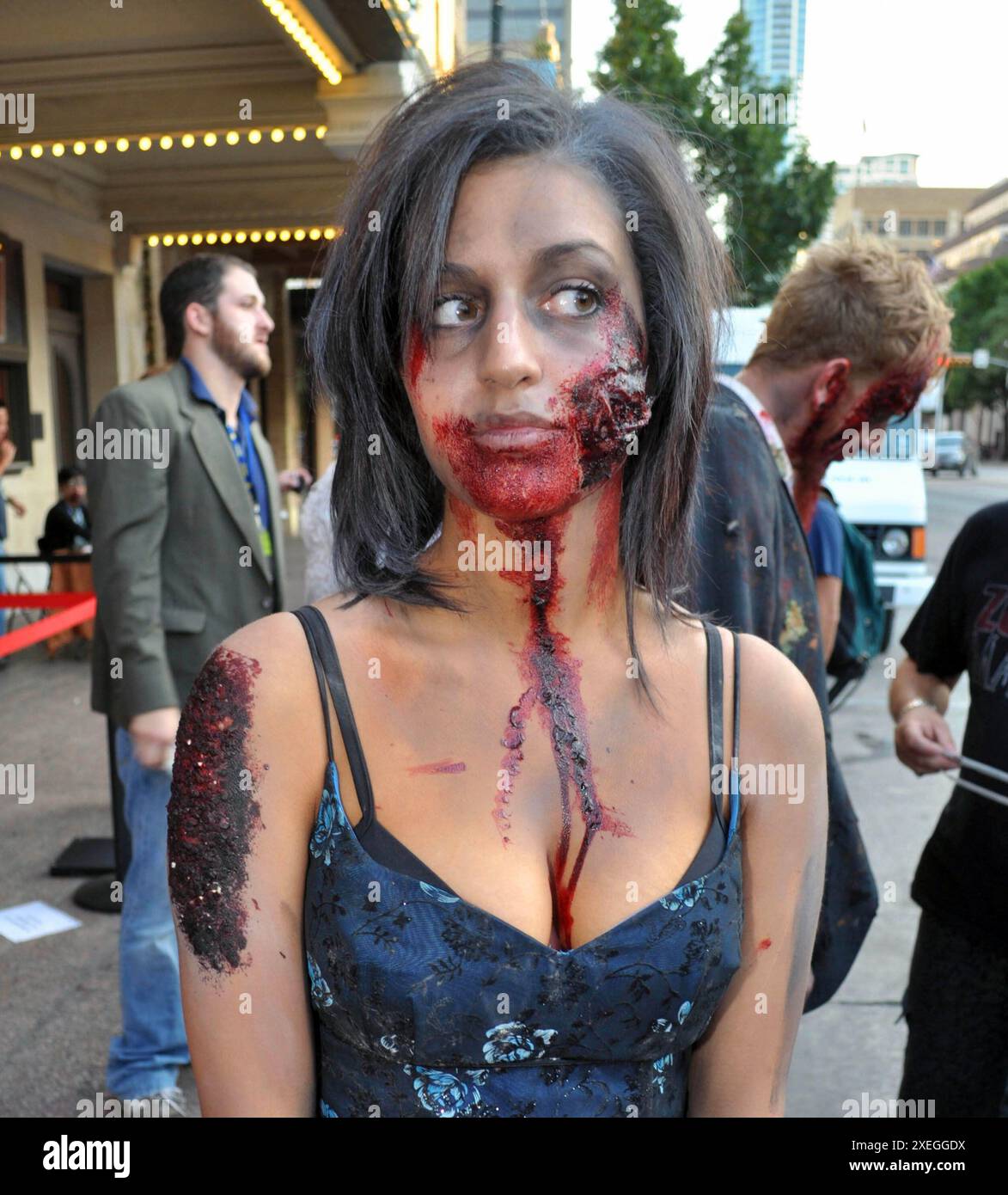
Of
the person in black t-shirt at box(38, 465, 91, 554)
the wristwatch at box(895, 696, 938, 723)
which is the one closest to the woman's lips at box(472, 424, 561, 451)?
the wristwatch at box(895, 696, 938, 723)

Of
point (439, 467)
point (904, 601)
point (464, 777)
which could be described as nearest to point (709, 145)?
point (439, 467)

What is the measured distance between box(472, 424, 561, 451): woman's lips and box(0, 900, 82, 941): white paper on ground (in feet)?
12.5

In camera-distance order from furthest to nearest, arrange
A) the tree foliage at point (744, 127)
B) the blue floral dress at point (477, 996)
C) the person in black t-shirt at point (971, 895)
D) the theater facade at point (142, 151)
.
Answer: the tree foliage at point (744, 127)
the theater facade at point (142, 151)
the person in black t-shirt at point (971, 895)
the blue floral dress at point (477, 996)

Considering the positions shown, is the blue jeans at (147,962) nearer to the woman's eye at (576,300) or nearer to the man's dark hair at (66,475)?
the woman's eye at (576,300)

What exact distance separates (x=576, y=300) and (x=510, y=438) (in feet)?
0.63

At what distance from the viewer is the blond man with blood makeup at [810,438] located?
2.15m

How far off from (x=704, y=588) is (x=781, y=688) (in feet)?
2.27

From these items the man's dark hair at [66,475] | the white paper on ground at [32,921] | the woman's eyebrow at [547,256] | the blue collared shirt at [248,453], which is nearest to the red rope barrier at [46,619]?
the blue collared shirt at [248,453]

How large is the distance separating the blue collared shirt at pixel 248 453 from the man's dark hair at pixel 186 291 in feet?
0.37

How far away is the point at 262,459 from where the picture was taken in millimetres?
3758

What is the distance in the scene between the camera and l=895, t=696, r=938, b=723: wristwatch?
275cm

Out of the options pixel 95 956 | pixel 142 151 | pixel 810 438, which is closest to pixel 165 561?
pixel 95 956

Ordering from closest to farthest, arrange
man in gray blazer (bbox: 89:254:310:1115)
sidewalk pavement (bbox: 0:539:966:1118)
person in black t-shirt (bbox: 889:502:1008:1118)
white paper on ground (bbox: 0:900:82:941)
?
person in black t-shirt (bbox: 889:502:1008:1118)
man in gray blazer (bbox: 89:254:310:1115)
sidewalk pavement (bbox: 0:539:966:1118)
white paper on ground (bbox: 0:900:82:941)

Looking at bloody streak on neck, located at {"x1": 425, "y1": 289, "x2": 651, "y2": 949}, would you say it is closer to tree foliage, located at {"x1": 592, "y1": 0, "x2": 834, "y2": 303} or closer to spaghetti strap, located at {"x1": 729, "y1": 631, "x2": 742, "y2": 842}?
spaghetti strap, located at {"x1": 729, "y1": 631, "x2": 742, "y2": 842}
